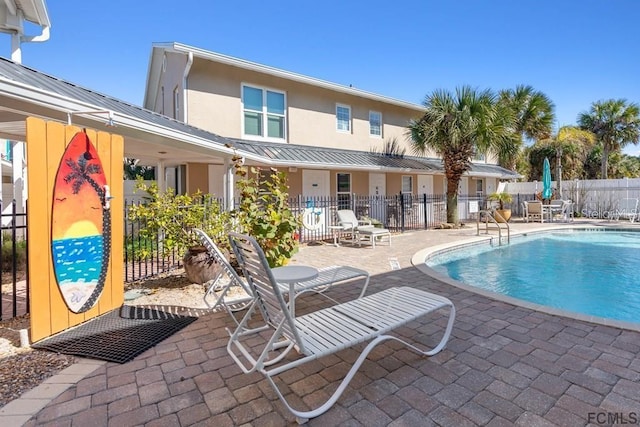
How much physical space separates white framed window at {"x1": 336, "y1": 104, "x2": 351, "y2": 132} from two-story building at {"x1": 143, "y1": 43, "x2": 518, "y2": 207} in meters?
0.04

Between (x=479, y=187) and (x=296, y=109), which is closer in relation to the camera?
(x=296, y=109)

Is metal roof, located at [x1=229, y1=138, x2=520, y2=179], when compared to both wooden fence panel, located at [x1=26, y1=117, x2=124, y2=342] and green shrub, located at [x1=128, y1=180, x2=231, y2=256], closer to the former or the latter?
→ green shrub, located at [x1=128, y1=180, x2=231, y2=256]

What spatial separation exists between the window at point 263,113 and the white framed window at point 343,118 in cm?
286

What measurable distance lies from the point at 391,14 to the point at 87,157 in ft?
42.6

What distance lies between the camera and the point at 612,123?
25109 mm

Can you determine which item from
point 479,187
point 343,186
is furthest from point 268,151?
point 479,187

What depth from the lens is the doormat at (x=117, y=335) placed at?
11.0 feet

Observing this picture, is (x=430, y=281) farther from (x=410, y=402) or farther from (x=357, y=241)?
(x=357, y=241)

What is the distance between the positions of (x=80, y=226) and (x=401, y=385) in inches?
154

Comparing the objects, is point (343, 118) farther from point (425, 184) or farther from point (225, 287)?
point (225, 287)

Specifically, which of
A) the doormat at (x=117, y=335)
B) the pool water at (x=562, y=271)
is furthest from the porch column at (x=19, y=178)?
the pool water at (x=562, y=271)

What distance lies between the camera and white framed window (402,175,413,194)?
17.8 metres

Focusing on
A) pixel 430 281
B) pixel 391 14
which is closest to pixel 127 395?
pixel 430 281

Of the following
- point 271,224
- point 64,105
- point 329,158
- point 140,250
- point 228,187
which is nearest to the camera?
point 64,105
